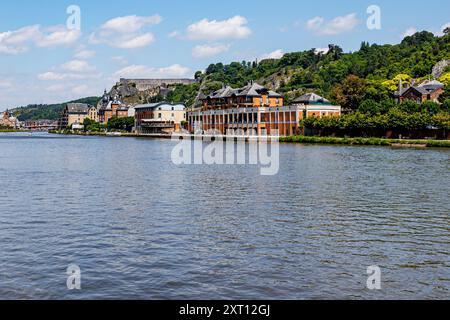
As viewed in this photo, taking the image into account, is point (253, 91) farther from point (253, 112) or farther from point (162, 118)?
point (162, 118)

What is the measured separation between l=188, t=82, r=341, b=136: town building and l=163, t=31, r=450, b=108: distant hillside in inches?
493

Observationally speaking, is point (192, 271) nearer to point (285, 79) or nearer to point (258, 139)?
point (258, 139)

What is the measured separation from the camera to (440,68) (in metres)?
123

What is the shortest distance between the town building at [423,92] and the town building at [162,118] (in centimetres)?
7352

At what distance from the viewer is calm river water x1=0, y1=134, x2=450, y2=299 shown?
47.1 feet

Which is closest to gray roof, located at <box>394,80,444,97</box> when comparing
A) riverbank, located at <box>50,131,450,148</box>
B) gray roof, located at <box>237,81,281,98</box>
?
riverbank, located at <box>50,131,450,148</box>

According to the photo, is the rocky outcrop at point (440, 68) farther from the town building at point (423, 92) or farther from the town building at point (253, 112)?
the town building at point (253, 112)

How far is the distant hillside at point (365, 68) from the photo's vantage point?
117619 millimetres

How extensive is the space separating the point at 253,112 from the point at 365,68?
45.7m

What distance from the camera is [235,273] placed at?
15430mm

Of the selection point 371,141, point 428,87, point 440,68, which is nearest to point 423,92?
point 428,87

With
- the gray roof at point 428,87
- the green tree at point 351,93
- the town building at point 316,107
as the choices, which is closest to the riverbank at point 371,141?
the town building at point 316,107

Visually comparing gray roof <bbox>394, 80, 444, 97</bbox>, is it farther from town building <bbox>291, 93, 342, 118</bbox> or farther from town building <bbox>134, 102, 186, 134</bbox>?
town building <bbox>134, 102, 186, 134</bbox>
